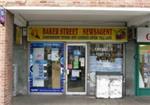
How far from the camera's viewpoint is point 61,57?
17.5 m

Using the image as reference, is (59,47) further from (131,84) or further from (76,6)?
(76,6)

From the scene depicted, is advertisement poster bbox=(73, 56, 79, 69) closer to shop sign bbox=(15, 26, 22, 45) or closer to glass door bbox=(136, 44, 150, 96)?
shop sign bbox=(15, 26, 22, 45)

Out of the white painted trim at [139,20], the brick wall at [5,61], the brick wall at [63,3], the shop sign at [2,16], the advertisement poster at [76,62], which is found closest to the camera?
the shop sign at [2,16]

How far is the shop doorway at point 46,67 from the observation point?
57.3 feet

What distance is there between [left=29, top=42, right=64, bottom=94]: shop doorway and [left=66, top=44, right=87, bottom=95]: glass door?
31 cm

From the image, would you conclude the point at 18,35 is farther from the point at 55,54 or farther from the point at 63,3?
the point at 63,3

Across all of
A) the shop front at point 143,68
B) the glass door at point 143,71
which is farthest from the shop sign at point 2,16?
the glass door at point 143,71

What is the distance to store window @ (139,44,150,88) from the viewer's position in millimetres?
17516

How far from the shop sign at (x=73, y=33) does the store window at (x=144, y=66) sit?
1.08 metres

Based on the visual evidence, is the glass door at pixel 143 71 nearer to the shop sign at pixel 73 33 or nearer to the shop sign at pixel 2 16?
the shop sign at pixel 73 33

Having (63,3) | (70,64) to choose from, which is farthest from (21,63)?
(63,3)

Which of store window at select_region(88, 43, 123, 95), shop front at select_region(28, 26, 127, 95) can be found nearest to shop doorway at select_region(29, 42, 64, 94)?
shop front at select_region(28, 26, 127, 95)

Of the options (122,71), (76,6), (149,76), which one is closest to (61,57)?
(122,71)

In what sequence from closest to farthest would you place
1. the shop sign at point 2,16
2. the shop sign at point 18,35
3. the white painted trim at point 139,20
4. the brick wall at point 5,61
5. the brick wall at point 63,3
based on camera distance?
the shop sign at point 2,16
the brick wall at point 5,61
the brick wall at point 63,3
the white painted trim at point 139,20
the shop sign at point 18,35
